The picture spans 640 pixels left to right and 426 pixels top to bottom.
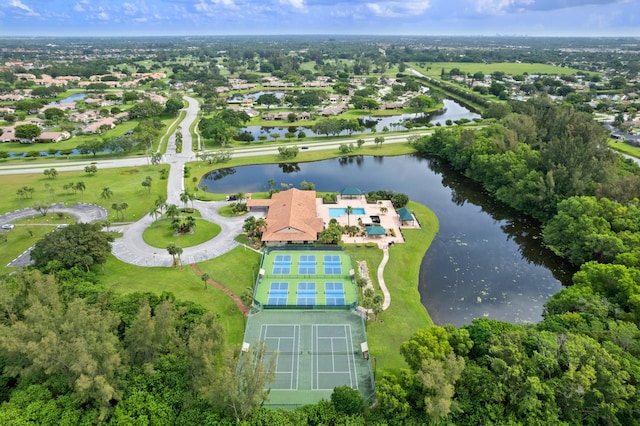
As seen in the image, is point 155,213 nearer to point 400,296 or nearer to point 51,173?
point 51,173

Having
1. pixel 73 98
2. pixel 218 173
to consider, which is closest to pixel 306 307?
pixel 218 173

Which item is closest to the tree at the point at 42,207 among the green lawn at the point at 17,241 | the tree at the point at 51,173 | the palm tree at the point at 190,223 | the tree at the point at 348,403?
the green lawn at the point at 17,241

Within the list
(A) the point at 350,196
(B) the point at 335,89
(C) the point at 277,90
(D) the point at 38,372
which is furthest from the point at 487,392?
(C) the point at 277,90

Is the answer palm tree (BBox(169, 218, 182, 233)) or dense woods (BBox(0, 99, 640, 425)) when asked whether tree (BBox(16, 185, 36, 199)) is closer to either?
palm tree (BBox(169, 218, 182, 233))

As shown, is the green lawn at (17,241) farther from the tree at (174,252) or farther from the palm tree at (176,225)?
the tree at (174,252)

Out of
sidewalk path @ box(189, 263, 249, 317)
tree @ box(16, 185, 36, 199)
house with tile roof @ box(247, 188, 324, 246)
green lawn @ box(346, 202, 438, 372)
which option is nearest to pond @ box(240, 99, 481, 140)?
house with tile roof @ box(247, 188, 324, 246)
